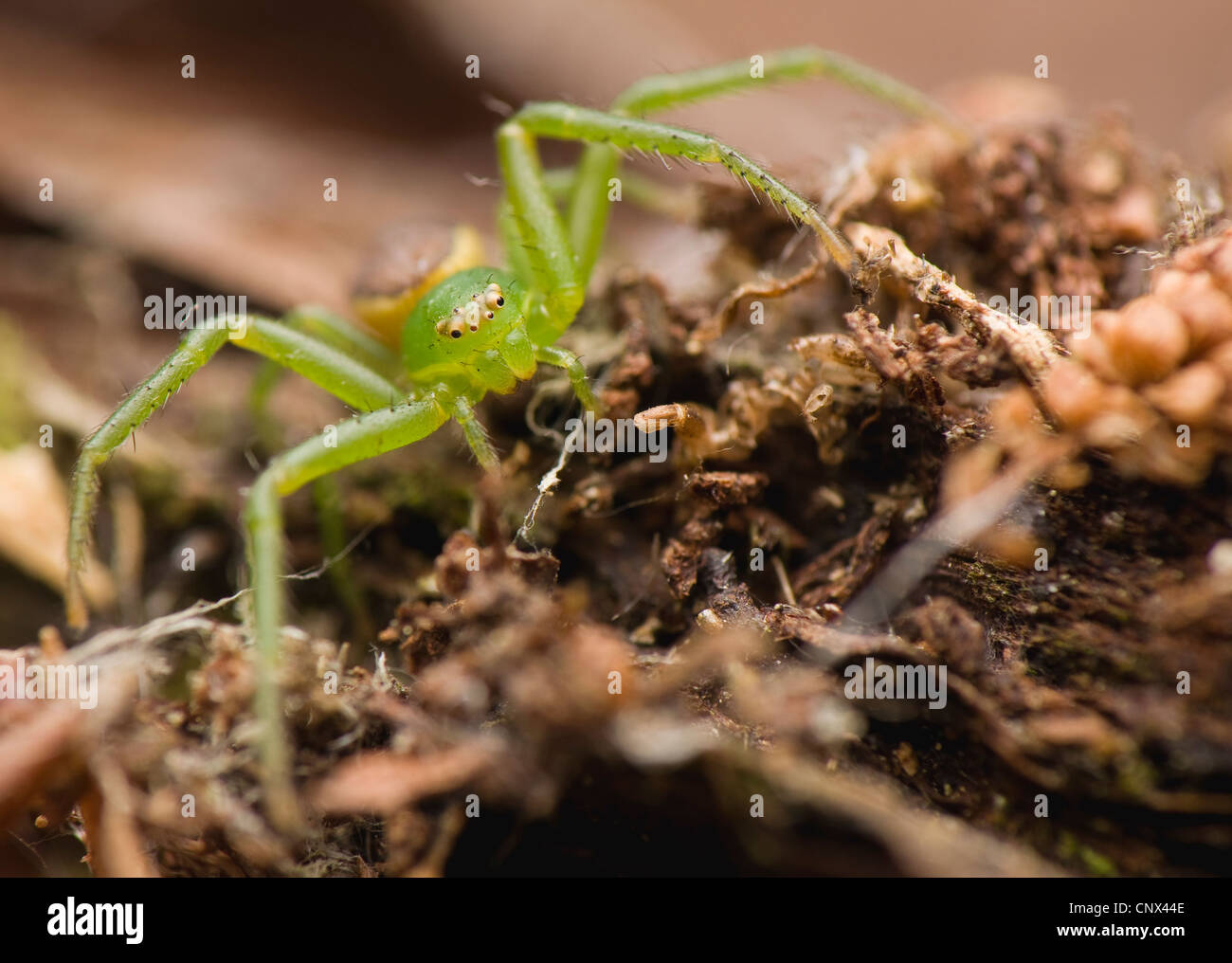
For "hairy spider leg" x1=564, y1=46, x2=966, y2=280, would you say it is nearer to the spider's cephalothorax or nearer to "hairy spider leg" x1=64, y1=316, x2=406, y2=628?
the spider's cephalothorax

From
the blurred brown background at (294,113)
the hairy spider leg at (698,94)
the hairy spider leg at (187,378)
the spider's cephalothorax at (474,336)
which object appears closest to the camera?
the hairy spider leg at (187,378)

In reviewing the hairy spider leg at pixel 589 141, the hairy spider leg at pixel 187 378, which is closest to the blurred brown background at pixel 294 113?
the hairy spider leg at pixel 187 378

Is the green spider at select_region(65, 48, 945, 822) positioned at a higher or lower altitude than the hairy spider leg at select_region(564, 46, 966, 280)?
lower

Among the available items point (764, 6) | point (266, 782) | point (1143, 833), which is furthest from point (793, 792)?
point (764, 6)

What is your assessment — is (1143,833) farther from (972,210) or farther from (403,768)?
(972,210)

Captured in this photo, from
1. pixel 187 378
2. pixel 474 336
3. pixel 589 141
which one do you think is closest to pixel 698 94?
pixel 589 141

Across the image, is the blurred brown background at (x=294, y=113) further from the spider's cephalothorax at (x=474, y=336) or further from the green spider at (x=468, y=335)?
the spider's cephalothorax at (x=474, y=336)

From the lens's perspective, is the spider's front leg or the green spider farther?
the green spider

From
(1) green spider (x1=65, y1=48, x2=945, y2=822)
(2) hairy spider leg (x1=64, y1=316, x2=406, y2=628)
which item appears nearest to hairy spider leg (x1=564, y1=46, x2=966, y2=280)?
(1) green spider (x1=65, y1=48, x2=945, y2=822)
